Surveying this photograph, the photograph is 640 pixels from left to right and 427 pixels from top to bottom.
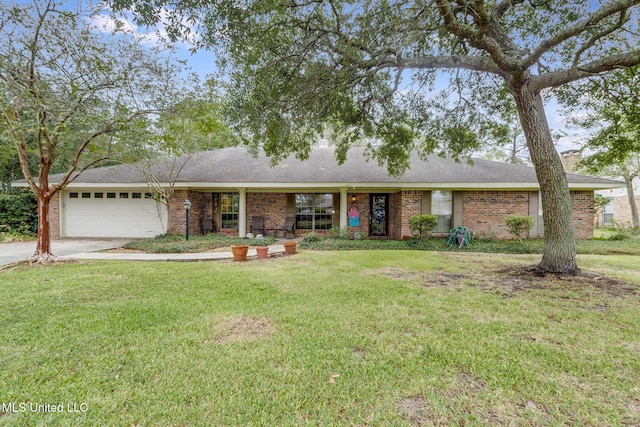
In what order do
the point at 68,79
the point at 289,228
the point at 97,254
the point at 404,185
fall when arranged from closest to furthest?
the point at 68,79 → the point at 97,254 → the point at 404,185 → the point at 289,228

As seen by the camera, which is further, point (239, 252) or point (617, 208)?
point (617, 208)

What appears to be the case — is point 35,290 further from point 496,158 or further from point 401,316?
point 496,158

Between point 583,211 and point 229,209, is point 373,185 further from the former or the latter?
point 583,211

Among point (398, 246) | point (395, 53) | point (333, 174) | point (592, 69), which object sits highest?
point (395, 53)

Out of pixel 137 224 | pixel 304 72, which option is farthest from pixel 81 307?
pixel 137 224

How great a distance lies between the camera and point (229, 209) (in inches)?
531

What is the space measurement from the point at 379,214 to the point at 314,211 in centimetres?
290

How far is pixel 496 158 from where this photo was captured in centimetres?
2947

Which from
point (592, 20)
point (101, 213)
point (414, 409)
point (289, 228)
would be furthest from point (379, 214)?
point (101, 213)

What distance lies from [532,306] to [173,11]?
285 inches

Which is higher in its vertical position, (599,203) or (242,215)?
(599,203)

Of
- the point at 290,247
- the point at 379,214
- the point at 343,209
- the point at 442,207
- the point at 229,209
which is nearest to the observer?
the point at 290,247

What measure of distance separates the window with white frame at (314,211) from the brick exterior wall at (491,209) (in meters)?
5.51

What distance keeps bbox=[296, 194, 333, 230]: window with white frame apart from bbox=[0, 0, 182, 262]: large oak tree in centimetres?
714
